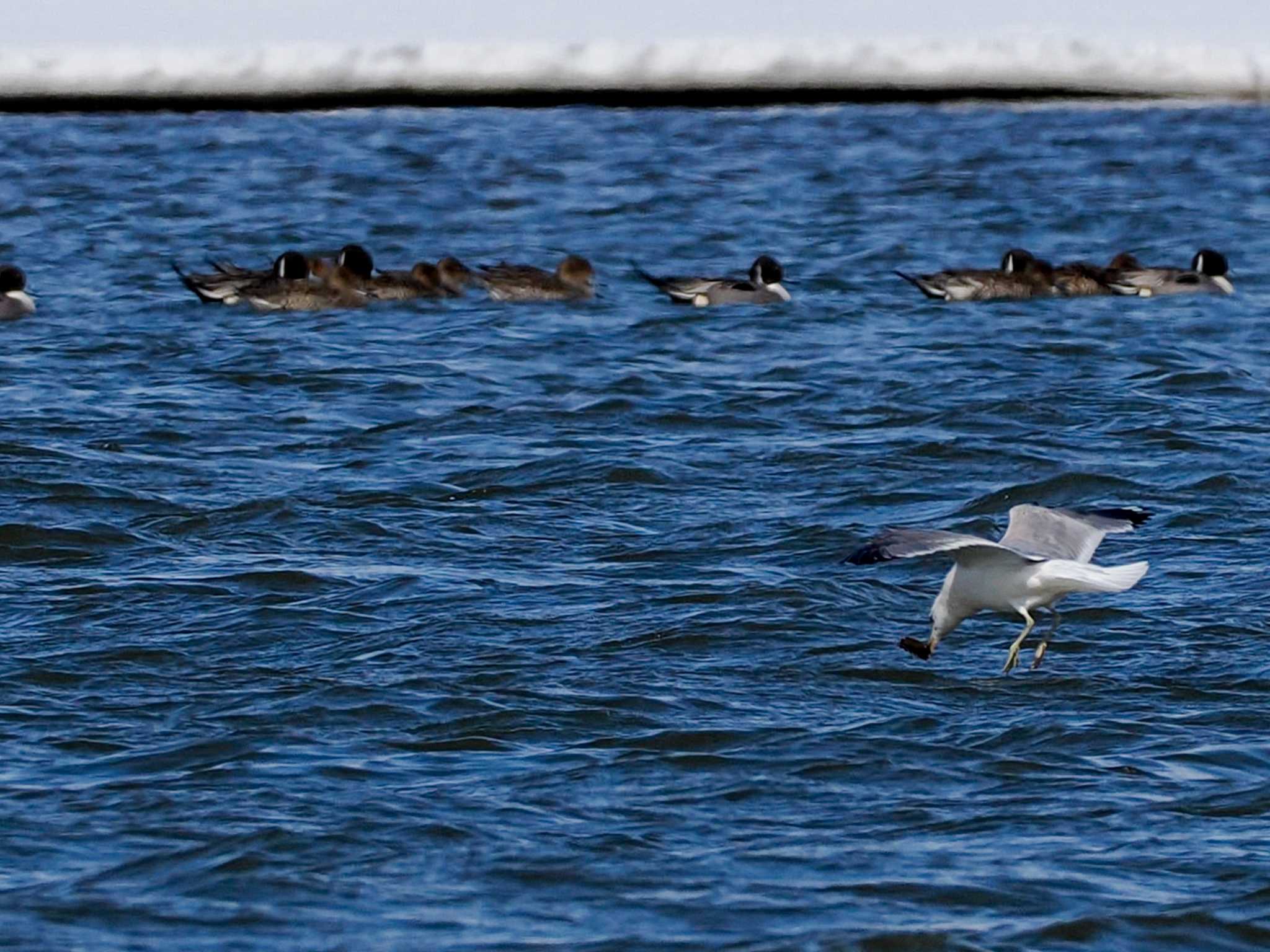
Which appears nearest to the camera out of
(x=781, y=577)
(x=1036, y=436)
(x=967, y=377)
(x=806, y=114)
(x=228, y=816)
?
(x=228, y=816)

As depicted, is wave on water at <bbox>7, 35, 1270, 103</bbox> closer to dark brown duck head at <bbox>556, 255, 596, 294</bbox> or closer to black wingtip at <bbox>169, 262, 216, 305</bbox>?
dark brown duck head at <bbox>556, 255, 596, 294</bbox>

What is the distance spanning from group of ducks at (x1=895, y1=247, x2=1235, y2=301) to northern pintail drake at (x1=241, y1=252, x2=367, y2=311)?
12.2 feet

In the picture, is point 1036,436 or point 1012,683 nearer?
point 1012,683

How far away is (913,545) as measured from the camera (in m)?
7.39

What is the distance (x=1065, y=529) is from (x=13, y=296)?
955cm

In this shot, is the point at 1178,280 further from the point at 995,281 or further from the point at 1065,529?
the point at 1065,529

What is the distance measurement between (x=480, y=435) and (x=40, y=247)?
8.56m

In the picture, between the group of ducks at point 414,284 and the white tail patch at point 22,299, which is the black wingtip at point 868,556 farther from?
the white tail patch at point 22,299

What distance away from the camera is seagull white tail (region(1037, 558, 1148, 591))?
770 centimetres

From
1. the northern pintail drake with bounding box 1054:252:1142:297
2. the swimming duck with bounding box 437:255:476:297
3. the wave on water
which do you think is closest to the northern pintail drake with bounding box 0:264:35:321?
the swimming duck with bounding box 437:255:476:297

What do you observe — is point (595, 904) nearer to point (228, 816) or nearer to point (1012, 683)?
point (228, 816)

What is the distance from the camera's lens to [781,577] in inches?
379

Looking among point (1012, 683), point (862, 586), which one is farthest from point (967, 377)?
point (1012, 683)

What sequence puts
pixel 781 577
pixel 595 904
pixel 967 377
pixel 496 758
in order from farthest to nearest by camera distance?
pixel 967 377
pixel 781 577
pixel 496 758
pixel 595 904
